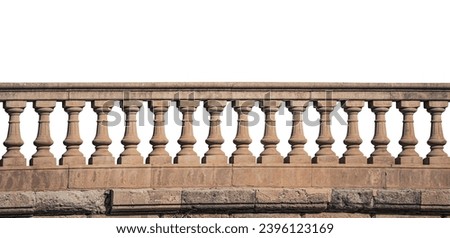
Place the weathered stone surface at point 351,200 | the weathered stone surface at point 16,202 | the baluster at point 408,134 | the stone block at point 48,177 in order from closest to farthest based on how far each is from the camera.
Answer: the weathered stone surface at point 16,202 → the stone block at point 48,177 → the weathered stone surface at point 351,200 → the baluster at point 408,134

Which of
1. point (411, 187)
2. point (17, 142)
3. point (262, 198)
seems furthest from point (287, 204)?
point (17, 142)

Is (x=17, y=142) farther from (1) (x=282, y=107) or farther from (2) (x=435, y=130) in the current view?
(2) (x=435, y=130)

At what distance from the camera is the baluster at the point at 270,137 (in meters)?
15.3

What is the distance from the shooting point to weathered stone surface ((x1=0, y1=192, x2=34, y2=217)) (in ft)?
49.2

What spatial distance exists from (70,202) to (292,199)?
2358mm

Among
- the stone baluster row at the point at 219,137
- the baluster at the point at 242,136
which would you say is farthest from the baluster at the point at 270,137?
the baluster at the point at 242,136

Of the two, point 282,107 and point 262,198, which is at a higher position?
point 282,107

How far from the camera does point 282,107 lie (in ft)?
50.6

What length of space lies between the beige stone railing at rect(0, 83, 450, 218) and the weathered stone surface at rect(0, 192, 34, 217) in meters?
0.12

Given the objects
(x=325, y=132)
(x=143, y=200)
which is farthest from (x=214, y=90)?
(x=143, y=200)

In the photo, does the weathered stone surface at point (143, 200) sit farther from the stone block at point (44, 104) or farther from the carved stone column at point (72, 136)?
the stone block at point (44, 104)

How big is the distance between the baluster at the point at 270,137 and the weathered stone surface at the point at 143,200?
3.36 feet

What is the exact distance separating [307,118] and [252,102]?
64 centimetres

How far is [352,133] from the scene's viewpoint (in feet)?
50.7
